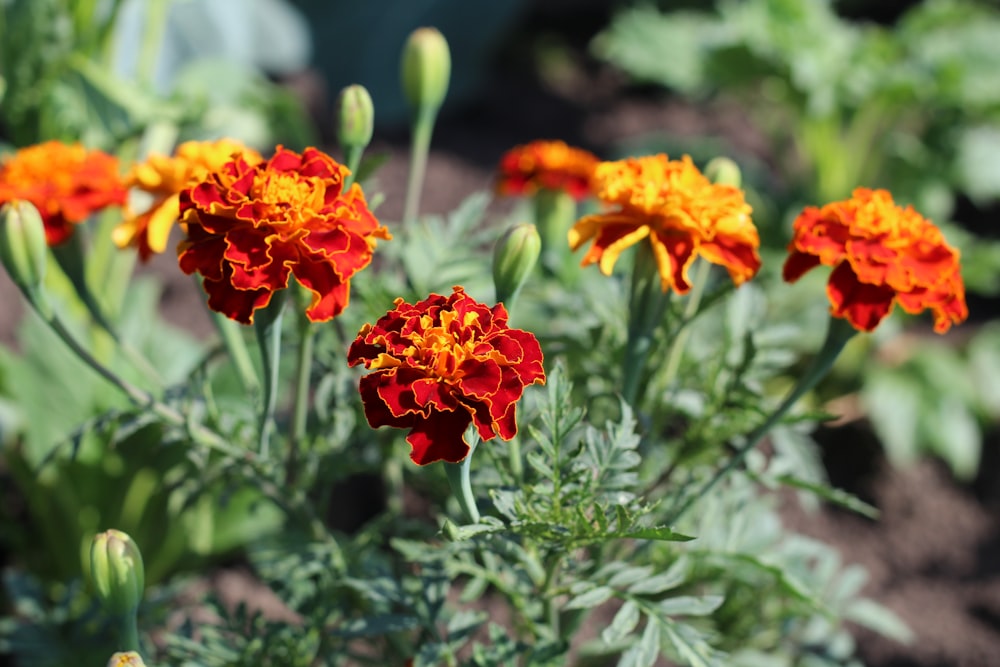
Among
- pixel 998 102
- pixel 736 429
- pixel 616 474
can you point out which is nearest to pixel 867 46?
pixel 998 102

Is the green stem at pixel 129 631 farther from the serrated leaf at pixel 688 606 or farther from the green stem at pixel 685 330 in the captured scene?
the green stem at pixel 685 330

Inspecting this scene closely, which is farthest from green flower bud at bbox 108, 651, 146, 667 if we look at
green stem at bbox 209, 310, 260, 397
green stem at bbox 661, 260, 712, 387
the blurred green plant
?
the blurred green plant

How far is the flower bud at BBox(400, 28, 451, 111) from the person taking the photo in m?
1.14

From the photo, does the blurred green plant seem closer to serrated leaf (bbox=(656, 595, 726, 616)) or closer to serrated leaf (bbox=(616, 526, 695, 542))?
serrated leaf (bbox=(656, 595, 726, 616))

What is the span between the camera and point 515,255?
857mm

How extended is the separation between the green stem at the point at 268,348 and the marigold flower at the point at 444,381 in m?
0.14

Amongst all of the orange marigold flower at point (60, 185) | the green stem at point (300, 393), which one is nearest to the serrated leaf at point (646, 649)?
the green stem at point (300, 393)

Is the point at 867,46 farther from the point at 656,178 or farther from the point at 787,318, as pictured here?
the point at 656,178

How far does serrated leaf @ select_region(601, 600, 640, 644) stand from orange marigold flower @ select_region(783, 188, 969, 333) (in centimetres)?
31

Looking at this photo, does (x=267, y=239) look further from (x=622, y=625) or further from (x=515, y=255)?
(x=622, y=625)

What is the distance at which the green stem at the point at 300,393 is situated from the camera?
3.15ft

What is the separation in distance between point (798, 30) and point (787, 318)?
2.39ft

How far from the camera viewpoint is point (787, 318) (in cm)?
234

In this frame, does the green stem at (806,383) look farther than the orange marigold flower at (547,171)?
No
